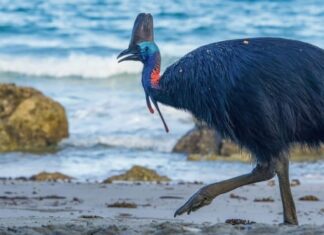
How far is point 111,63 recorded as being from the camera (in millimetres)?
23953

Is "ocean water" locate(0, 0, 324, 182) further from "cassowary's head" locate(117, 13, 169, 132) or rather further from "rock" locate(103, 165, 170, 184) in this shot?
"cassowary's head" locate(117, 13, 169, 132)

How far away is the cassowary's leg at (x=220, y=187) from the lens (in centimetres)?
660

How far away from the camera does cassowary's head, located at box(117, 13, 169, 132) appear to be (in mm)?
7215

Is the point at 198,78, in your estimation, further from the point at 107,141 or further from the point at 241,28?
the point at 241,28

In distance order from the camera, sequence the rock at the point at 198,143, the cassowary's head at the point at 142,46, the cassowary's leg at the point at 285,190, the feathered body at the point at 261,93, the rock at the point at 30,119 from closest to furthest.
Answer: the feathered body at the point at 261,93
the cassowary's leg at the point at 285,190
the cassowary's head at the point at 142,46
the rock at the point at 198,143
the rock at the point at 30,119

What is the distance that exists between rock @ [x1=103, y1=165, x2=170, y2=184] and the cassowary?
4319mm

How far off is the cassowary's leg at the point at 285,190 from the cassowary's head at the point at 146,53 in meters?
0.98

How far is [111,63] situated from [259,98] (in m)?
17.5

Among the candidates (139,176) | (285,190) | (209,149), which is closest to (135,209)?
(139,176)

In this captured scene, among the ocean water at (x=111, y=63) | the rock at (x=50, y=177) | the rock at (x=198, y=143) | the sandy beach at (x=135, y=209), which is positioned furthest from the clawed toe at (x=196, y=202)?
the rock at (x=198, y=143)

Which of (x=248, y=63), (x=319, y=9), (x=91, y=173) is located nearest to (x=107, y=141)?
(x=91, y=173)

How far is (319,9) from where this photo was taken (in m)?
32.5

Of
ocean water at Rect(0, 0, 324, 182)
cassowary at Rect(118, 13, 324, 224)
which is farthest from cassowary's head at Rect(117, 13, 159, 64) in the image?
ocean water at Rect(0, 0, 324, 182)

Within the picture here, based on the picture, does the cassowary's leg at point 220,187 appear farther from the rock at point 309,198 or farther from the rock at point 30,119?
the rock at point 30,119
